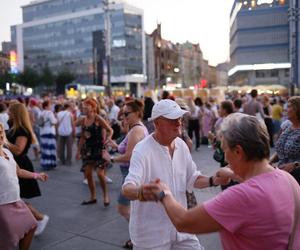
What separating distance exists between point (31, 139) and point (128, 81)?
100 metres

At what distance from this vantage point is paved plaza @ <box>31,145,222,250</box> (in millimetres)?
5254

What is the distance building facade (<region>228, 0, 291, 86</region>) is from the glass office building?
31120 millimetres

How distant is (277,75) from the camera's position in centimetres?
8469

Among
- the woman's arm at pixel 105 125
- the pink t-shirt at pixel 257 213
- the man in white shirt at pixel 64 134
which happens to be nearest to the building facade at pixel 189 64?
the man in white shirt at pixel 64 134

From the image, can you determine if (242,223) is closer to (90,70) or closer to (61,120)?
(61,120)

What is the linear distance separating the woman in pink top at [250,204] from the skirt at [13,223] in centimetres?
251

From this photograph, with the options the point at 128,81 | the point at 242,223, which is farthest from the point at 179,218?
the point at 128,81

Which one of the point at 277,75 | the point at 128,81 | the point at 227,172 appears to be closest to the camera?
the point at 227,172

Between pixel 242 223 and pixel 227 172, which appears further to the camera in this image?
pixel 227 172

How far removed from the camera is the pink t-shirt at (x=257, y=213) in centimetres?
184

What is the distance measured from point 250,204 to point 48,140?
386 inches

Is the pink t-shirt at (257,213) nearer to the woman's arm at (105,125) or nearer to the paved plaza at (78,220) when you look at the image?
the paved plaza at (78,220)

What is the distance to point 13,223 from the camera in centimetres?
406

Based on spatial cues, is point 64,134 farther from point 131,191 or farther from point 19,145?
point 131,191
